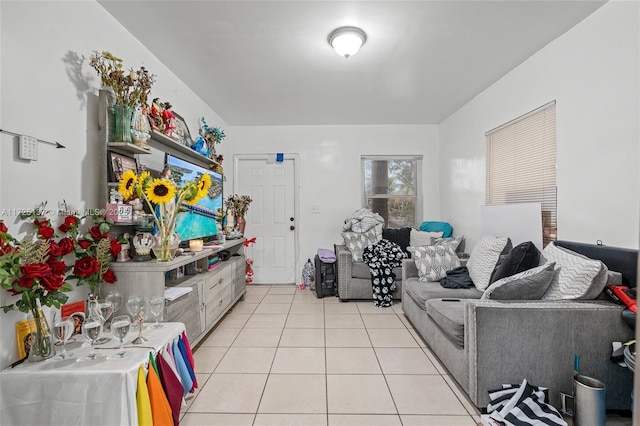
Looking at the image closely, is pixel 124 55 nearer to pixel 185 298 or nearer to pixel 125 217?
pixel 125 217

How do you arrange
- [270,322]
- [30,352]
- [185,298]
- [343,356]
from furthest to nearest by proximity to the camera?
[270,322] < [343,356] < [185,298] < [30,352]

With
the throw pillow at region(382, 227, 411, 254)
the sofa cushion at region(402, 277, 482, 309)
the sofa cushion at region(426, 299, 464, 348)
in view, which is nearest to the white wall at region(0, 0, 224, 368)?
the sofa cushion at region(426, 299, 464, 348)

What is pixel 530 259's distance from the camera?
2.17 meters

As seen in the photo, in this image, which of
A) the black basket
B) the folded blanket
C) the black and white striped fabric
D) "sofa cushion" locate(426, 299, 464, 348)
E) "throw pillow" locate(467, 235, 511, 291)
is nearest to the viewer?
the black and white striped fabric

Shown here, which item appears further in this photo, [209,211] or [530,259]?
[209,211]

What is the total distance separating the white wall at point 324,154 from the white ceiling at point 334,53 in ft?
2.92

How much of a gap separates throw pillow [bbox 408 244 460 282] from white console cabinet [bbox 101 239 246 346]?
200 centimetres

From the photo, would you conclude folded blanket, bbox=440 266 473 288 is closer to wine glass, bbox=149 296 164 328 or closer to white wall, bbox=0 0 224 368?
→ wine glass, bbox=149 296 164 328

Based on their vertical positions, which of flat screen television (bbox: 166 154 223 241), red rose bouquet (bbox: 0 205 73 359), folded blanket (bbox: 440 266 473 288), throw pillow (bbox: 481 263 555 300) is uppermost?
flat screen television (bbox: 166 154 223 241)

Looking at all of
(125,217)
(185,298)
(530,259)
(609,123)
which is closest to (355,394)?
(185,298)

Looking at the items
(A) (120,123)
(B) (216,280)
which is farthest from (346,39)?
(B) (216,280)

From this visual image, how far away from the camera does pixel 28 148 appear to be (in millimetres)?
1426

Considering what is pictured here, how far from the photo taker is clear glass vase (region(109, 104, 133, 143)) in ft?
6.12

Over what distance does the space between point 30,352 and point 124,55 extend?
1.98 metres
